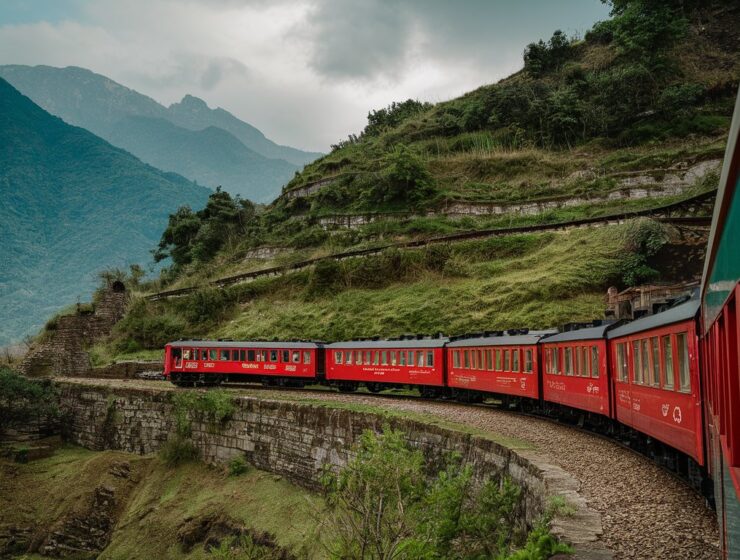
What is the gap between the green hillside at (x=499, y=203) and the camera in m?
31.6

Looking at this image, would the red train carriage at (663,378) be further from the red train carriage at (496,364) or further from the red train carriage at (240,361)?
the red train carriage at (240,361)

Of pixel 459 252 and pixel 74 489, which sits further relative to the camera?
pixel 459 252

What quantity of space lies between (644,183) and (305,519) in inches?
1241

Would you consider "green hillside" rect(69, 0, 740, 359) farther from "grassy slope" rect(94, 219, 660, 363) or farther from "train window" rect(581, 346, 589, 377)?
"train window" rect(581, 346, 589, 377)

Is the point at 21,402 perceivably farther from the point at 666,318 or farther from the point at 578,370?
the point at 666,318

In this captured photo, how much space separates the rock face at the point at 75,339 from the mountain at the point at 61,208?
4951 centimetres

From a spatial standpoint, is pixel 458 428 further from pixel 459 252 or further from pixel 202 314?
pixel 202 314

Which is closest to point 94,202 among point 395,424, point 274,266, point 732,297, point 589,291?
point 274,266

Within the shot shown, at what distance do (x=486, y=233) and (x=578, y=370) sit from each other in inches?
903

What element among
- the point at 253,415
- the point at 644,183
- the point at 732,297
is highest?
the point at 644,183

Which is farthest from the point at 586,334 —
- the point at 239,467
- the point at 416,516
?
Answer: the point at 239,467

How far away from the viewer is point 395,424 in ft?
49.3

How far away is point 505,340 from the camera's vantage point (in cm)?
1886

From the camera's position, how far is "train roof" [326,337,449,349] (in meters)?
23.0
